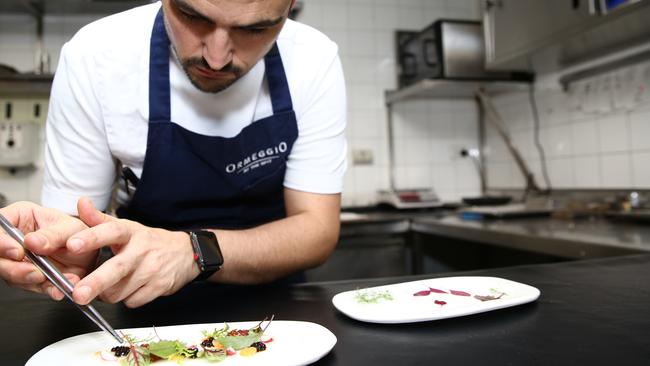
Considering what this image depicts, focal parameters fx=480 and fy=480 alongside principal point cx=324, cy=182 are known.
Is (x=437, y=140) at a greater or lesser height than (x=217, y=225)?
greater

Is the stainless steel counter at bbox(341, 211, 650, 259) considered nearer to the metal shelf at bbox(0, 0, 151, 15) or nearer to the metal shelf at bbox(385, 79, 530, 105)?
the metal shelf at bbox(385, 79, 530, 105)

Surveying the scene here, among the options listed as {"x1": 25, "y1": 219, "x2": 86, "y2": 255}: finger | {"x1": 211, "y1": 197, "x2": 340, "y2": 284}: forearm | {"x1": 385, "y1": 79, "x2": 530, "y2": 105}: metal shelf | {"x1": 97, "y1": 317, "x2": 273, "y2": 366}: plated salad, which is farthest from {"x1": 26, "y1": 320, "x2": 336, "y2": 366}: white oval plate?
{"x1": 385, "y1": 79, "x2": 530, "y2": 105}: metal shelf

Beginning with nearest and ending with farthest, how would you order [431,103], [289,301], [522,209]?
[289,301] → [522,209] → [431,103]

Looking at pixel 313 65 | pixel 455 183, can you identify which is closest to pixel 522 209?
Result: pixel 455 183

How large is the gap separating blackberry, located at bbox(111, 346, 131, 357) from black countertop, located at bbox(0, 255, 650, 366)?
0.30ft

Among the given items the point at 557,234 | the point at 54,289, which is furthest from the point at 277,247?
the point at 557,234

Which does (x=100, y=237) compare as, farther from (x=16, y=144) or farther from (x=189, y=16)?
(x=16, y=144)

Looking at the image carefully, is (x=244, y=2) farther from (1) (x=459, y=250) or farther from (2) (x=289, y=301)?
(1) (x=459, y=250)

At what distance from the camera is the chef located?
2.64ft

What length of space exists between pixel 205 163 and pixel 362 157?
205 cm

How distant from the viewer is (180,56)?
33.9 inches

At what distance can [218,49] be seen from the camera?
794mm

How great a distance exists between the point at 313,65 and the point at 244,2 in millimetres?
369

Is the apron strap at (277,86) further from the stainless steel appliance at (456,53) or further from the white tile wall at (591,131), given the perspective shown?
the stainless steel appliance at (456,53)
